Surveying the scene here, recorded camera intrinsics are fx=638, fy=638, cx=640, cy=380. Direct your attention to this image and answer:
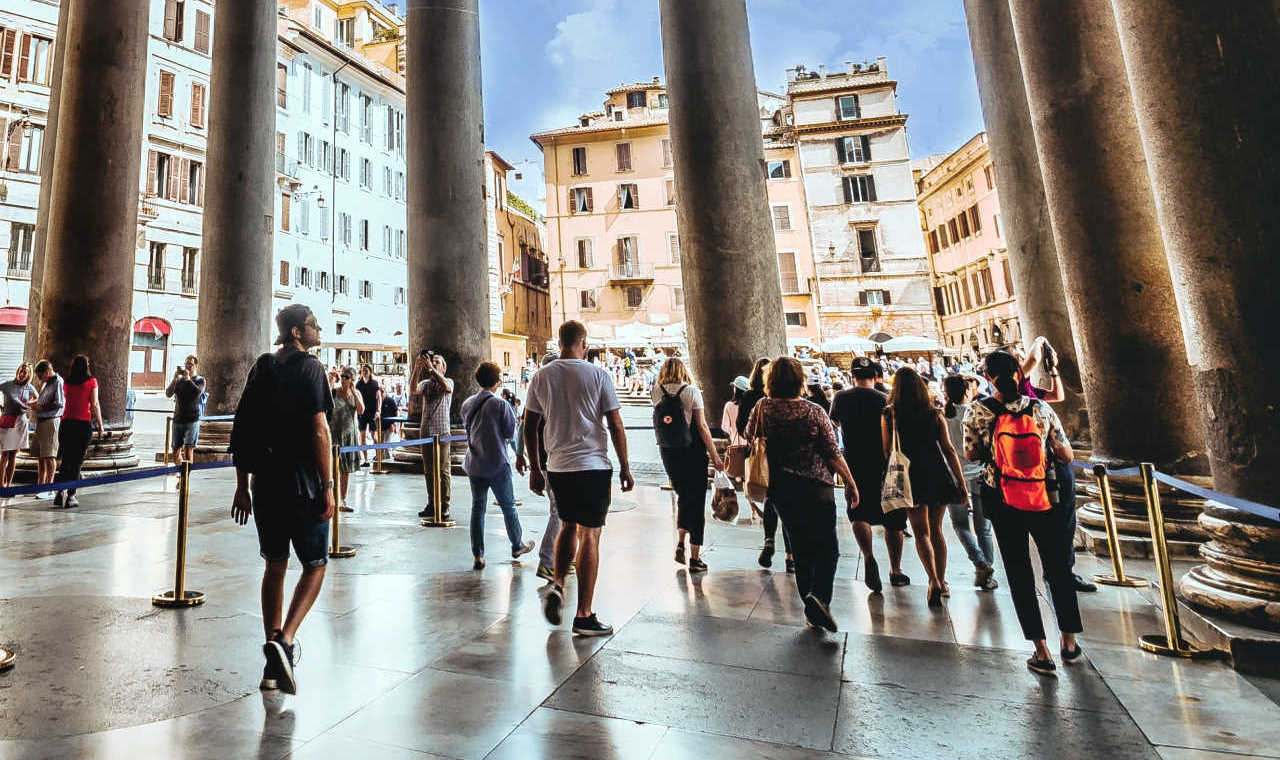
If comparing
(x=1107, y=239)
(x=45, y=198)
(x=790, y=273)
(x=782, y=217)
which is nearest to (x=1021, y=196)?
(x=1107, y=239)

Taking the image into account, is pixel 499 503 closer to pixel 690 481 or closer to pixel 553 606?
pixel 690 481

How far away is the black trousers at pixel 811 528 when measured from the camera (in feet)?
12.6

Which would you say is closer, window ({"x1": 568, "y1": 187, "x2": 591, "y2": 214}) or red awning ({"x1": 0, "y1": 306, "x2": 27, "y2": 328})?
red awning ({"x1": 0, "y1": 306, "x2": 27, "y2": 328})

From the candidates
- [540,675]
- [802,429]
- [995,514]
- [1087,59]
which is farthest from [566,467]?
[1087,59]

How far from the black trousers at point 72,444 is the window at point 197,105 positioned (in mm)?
Answer: 26737

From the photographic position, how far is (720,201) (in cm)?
712

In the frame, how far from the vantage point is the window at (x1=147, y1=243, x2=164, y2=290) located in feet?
87.2

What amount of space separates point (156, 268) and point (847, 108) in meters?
37.6

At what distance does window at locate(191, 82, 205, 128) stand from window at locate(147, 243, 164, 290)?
574 cm

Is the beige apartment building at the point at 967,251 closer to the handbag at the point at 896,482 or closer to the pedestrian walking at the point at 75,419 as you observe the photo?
the handbag at the point at 896,482

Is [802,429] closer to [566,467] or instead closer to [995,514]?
[995,514]

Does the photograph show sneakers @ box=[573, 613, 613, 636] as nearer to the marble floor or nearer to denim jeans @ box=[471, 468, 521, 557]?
the marble floor

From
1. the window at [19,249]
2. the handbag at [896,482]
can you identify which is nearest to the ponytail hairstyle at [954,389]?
the handbag at [896,482]

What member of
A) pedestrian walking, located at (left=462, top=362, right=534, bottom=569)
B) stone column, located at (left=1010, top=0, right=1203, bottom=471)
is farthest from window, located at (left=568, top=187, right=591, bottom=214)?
pedestrian walking, located at (left=462, top=362, right=534, bottom=569)
